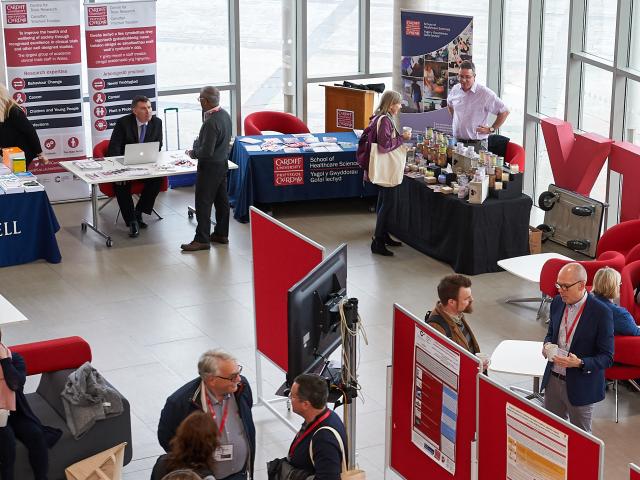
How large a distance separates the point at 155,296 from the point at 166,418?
4.40 metres

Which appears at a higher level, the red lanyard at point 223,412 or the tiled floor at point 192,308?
the red lanyard at point 223,412

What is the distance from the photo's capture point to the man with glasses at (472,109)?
11352 mm

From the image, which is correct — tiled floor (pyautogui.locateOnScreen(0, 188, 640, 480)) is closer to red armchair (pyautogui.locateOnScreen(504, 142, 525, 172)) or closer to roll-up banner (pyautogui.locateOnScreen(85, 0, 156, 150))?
roll-up banner (pyautogui.locateOnScreen(85, 0, 156, 150))

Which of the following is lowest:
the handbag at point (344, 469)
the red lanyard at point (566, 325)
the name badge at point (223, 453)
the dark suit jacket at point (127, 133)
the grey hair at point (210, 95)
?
the name badge at point (223, 453)

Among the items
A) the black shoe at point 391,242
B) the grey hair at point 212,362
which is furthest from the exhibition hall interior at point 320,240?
the black shoe at point 391,242

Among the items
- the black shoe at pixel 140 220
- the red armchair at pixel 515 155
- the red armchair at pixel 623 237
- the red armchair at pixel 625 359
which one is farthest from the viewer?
the black shoe at pixel 140 220

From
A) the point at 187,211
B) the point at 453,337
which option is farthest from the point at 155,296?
the point at 453,337

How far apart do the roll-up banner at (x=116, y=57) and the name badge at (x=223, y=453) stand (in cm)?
764

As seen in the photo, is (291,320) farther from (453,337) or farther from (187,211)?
(187,211)

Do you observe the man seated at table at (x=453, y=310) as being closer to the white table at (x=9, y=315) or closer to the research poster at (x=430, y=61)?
the white table at (x=9, y=315)

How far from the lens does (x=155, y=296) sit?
9789 millimetres

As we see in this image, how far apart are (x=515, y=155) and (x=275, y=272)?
493 centimetres

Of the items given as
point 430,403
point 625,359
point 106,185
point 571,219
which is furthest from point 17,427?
point 571,219

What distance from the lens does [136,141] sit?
457 inches
